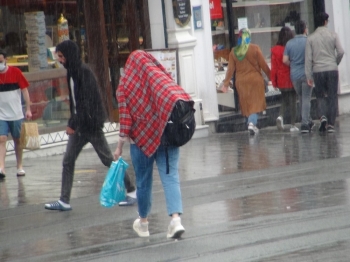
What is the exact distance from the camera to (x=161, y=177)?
25.7ft

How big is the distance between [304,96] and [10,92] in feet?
18.4

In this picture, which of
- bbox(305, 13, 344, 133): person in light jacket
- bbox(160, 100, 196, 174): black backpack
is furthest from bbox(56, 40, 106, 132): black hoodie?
bbox(305, 13, 344, 133): person in light jacket

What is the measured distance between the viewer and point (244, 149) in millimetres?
14438

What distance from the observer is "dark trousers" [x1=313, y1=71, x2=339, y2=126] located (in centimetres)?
1560

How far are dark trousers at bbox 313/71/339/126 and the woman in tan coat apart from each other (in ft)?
3.13

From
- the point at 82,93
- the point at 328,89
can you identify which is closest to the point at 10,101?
the point at 82,93

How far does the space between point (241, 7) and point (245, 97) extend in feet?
9.18

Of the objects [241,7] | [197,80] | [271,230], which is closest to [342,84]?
[241,7]

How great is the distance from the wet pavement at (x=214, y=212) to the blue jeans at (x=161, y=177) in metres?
0.31

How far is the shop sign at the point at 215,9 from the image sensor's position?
1764 cm

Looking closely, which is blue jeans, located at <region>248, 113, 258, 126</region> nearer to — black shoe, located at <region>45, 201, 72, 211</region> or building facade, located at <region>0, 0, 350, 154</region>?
building facade, located at <region>0, 0, 350, 154</region>

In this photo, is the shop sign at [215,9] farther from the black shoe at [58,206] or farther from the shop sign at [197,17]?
the black shoe at [58,206]

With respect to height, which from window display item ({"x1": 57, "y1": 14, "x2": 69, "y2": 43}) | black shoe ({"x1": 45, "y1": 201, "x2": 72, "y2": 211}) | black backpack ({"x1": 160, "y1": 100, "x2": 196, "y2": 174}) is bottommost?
black shoe ({"x1": 45, "y1": 201, "x2": 72, "y2": 211})

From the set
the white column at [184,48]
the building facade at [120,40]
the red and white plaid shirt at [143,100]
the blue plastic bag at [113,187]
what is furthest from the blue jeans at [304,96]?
the red and white plaid shirt at [143,100]
